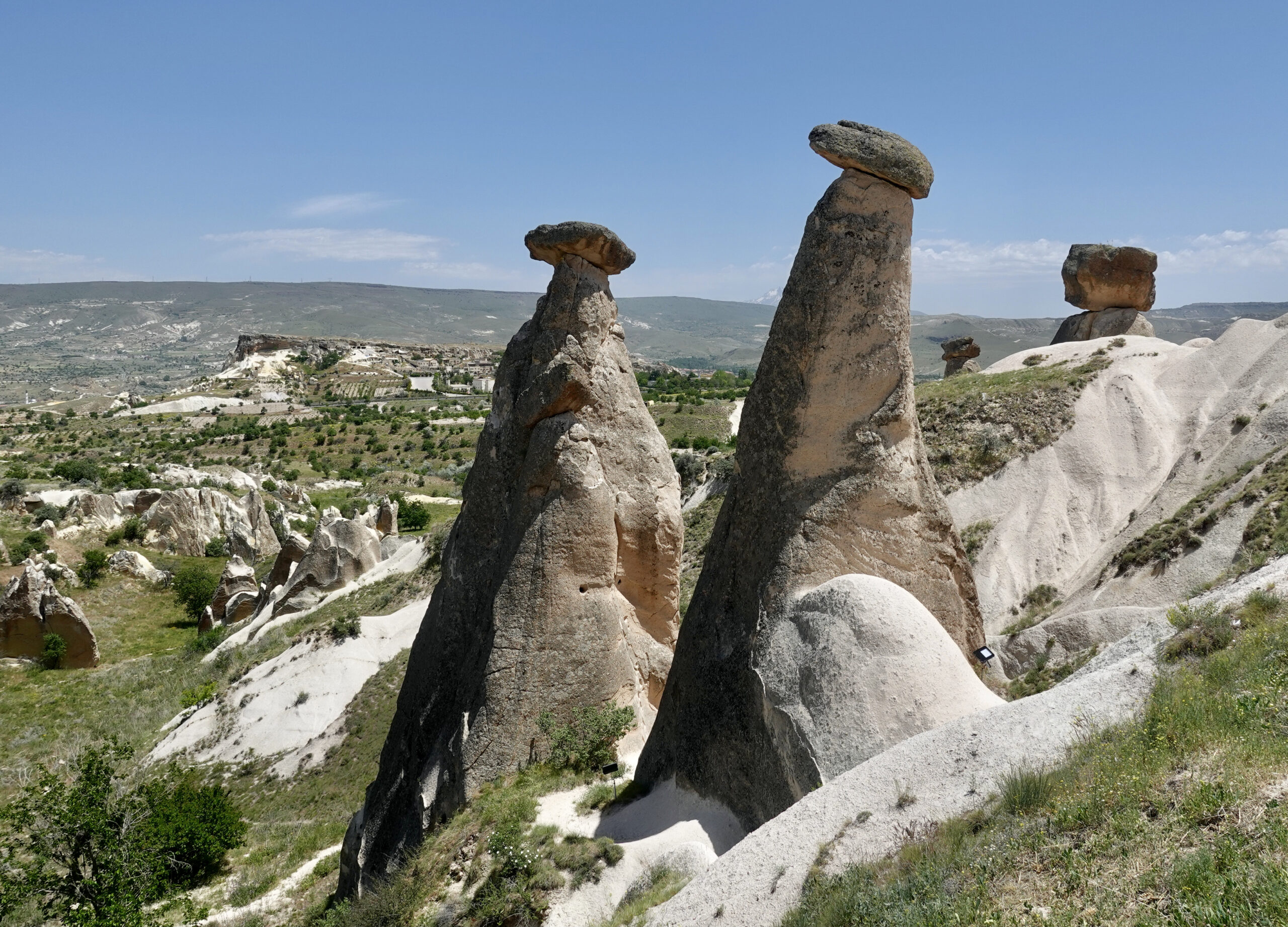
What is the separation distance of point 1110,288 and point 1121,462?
11.2 meters

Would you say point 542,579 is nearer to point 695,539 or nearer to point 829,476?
point 829,476

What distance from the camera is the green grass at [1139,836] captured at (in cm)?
422

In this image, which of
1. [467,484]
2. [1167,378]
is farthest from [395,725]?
[1167,378]

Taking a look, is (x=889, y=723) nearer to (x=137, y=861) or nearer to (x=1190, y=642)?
(x=1190, y=642)

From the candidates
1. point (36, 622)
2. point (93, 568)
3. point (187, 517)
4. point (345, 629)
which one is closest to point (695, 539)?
point (345, 629)

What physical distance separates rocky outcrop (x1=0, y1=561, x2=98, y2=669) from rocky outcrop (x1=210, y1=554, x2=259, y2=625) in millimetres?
4656

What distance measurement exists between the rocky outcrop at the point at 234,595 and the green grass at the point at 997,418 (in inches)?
1012

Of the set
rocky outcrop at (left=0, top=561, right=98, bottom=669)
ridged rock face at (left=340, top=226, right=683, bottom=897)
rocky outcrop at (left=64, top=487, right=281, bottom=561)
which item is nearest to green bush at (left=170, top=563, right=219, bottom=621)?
rocky outcrop at (left=64, top=487, right=281, bottom=561)

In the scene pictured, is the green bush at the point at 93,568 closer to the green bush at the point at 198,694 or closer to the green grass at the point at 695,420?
the green bush at the point at 198,694

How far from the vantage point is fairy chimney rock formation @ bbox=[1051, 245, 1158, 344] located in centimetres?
3195

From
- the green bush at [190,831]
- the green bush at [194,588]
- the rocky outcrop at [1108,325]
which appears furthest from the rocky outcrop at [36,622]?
the rocky outcrop at [1108,325]

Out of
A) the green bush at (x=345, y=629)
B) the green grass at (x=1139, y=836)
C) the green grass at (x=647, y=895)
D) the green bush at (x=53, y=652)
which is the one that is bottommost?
the green bush at (x=53, y=652)

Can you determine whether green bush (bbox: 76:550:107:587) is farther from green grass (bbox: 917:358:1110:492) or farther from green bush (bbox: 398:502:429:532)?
green grass (bbox: 917:358:1110:492)

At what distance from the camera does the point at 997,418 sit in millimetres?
27266
